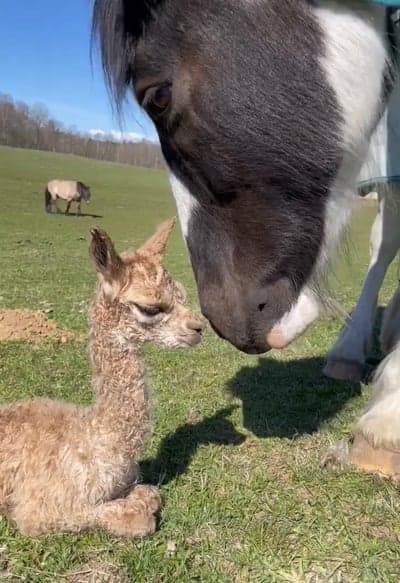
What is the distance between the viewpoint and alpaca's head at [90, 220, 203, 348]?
→ 7.38 feet

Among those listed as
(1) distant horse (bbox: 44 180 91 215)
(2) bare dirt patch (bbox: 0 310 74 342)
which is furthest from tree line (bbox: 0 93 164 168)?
(2) bare dirt patch (bbox: 0 310 74 342)

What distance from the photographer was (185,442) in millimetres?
3031

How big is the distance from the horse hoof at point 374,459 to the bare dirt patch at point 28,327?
2902 mm

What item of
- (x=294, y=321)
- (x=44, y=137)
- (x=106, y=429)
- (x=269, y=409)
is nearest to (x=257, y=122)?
(x=294, y=321)

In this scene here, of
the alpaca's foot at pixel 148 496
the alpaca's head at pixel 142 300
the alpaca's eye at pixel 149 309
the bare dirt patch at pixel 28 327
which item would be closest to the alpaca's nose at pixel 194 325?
the alpaca's head at pixel 142 300

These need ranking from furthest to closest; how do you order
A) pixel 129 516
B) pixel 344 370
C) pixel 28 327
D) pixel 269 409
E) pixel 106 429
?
pixel 28 327 < pixel 344 370 < pixel 269 409 < pixel 106 429 < pixel 129 516

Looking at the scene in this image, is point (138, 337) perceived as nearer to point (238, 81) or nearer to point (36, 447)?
point (36, 447)

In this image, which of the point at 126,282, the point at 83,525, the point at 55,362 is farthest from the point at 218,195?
the point at 55,362

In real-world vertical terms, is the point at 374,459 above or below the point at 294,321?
below

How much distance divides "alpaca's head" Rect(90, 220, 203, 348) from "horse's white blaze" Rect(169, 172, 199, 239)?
292mm

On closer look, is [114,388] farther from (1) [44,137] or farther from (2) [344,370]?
(1) [44,137]

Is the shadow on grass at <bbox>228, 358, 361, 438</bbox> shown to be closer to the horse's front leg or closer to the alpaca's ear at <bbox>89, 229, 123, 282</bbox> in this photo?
the horse's front leg

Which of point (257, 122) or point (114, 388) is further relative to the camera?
point (114, 388)

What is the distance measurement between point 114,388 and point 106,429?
0.15 m
